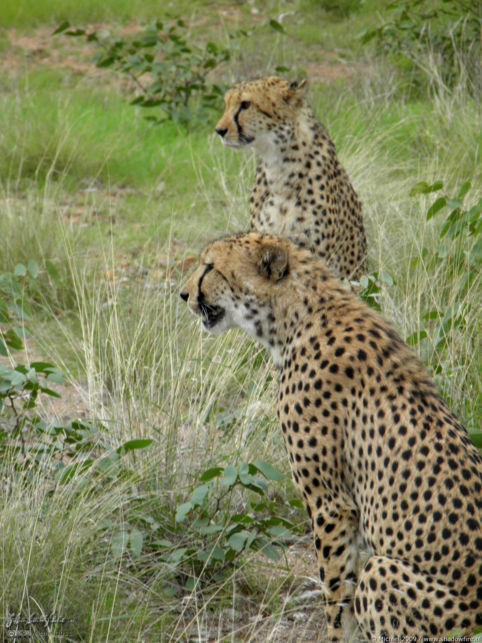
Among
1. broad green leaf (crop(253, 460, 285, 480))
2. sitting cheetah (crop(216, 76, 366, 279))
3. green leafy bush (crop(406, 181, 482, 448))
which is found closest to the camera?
broad green leaf (crop(253, 460, 285, 480))

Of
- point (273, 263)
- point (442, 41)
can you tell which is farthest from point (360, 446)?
point (442, 41)

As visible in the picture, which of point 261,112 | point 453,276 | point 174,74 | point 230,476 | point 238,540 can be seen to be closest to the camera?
point 230,476

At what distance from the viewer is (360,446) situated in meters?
2.51

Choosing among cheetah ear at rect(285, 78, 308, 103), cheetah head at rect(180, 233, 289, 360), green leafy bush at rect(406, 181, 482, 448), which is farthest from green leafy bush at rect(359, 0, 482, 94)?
cheetah head at rect(180, 233, 289, 360)

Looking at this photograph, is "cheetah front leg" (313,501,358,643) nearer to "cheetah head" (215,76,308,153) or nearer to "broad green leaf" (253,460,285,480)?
"broad green leaf" (253,460,285,480)

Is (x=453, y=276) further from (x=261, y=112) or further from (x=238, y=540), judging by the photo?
(x=238, y=540)

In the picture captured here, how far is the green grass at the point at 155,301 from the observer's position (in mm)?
2752

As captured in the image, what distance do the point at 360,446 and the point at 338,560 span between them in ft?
1.03

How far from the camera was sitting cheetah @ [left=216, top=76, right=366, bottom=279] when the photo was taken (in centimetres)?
452

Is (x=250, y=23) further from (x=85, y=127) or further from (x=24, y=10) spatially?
(x=85, y=127)

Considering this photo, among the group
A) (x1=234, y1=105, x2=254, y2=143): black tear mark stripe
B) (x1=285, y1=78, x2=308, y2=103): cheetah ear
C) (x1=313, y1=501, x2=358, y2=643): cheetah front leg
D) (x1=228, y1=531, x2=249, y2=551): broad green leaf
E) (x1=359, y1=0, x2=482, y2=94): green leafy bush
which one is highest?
(x1=285, y1=78, x2=308, y2=103): cheetah ear

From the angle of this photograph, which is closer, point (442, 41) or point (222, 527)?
point (222, 527)

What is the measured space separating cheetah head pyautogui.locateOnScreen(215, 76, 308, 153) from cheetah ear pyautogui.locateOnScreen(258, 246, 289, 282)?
185cm

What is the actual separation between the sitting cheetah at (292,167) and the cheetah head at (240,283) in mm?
1548
